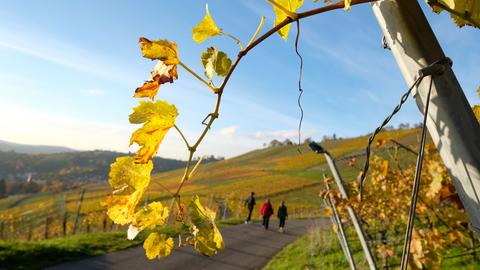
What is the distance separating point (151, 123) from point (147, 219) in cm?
12

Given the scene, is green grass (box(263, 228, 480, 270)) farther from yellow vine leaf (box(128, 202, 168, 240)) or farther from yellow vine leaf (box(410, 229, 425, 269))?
yellow vine leaf (box(128, 202, 168, 240))

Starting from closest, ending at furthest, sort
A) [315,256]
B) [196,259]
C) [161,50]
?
1. [161,50]
2. [196,259]
3. [315,256]

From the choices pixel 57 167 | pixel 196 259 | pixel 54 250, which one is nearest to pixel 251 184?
pixel 196 259

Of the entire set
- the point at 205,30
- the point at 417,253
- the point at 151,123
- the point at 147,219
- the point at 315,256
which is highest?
the point at 205,30

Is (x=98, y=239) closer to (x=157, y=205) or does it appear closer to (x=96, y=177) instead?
(x=157, y=205)

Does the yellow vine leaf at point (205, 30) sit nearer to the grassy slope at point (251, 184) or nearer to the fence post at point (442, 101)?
the fence post at point (442, 101)

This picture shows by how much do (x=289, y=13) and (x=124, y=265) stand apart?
8270 millimetres

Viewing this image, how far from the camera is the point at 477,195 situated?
0.47 metres

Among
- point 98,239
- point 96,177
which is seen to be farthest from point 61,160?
point 98,239

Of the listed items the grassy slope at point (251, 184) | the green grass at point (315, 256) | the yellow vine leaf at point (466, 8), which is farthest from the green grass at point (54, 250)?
the grassy slope at point (251, 184)

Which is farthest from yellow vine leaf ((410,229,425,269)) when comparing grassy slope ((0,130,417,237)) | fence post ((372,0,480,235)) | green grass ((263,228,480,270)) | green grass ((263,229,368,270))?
grassy slope ((0,130,417,237))

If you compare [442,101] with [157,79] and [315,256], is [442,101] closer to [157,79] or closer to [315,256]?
[157,79]

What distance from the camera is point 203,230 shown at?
0.49 meters

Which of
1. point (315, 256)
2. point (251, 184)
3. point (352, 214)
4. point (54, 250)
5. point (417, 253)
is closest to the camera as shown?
point (352, 214)
